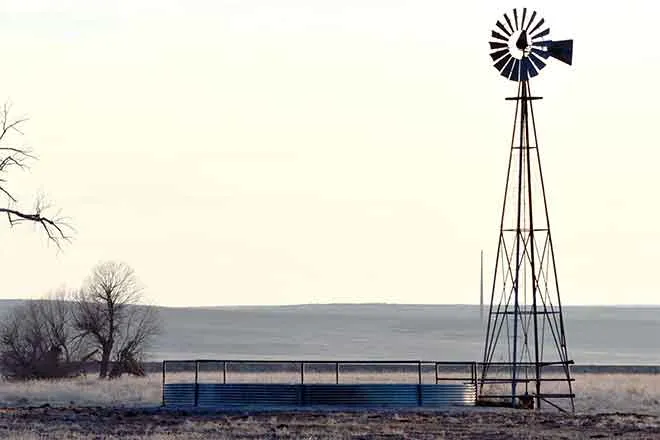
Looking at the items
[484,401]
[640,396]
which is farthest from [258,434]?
[640,396]

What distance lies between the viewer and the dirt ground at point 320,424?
3512 cm

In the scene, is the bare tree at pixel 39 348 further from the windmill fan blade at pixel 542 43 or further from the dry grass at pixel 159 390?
the windmill fan blade at pixel 542 43

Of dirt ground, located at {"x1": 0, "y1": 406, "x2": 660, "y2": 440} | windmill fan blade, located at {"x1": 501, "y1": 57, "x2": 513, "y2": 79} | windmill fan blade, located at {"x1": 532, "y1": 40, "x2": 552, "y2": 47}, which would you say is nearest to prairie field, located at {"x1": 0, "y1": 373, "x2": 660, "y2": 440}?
dirt ground, located at {"x1": 0, "y1": 406, "x2": 660, "y2": 440}

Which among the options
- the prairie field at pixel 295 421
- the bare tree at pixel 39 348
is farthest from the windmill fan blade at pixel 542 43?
the bare tree at pixel 39 348

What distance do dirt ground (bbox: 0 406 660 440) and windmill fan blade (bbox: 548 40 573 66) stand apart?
10.1 meters

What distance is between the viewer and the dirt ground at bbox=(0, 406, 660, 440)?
115ft

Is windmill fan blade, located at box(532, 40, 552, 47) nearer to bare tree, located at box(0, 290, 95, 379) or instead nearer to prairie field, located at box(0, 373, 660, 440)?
prairie field, located at box(0, 373, 660, 440)

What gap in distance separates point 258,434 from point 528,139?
14861 mm

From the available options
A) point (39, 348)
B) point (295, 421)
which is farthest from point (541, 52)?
point (39, 348)

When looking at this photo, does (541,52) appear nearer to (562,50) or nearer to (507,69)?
(562,50)

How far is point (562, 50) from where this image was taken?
4678 centimetres

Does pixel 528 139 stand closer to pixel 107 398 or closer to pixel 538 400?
pixel 538 400

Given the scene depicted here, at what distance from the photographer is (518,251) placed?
151 ft

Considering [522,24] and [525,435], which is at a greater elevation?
[522,24]
